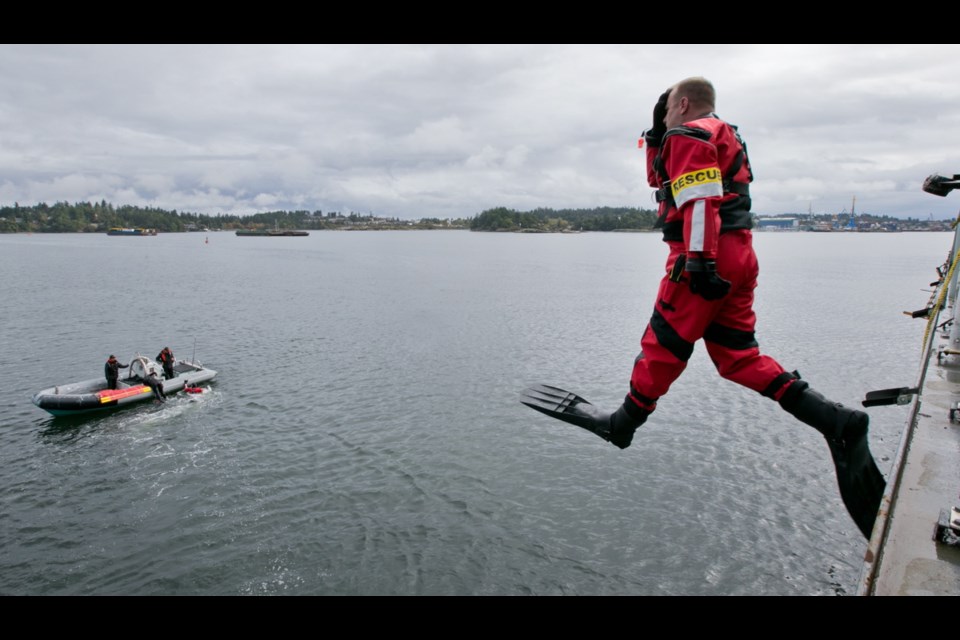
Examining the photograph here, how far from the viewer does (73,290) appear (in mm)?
56188

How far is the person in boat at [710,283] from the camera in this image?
4.15m

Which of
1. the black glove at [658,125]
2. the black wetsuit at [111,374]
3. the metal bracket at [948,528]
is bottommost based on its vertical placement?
the black wetsuit at [111,374]

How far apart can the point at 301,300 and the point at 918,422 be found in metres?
47.9

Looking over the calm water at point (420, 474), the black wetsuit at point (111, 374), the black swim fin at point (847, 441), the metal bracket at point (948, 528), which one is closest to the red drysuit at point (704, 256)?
the black swim fin at point (847, 441)

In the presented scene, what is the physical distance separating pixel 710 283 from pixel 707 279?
0.12 feet

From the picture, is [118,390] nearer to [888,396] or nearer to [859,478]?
[859,478]

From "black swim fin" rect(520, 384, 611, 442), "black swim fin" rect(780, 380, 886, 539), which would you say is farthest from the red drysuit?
"black swim fin" rect(520, 384, 611, 442)

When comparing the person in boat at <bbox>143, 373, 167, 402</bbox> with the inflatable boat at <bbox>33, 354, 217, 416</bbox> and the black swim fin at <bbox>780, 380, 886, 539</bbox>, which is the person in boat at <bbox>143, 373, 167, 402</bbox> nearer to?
the inflatable boat at <bbox>33, 354, 217, 416</bbox>

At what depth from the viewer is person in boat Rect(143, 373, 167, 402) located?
22.3 meters

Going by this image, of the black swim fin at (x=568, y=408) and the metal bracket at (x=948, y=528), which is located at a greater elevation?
the black swim fin at (x=568, y=408)

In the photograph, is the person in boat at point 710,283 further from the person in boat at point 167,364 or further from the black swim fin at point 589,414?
the person in boat at point 167,364

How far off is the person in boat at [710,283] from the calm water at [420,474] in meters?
7.35
